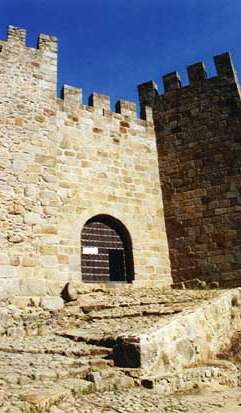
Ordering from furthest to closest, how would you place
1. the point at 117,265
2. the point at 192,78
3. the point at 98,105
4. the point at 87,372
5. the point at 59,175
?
the point at 192,78 < the point at 98,105 < the point at 117,265 < the point at 59,175 < the point at 87,372

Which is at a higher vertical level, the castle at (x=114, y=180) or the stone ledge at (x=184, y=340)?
the castle at (x=114, y=180)

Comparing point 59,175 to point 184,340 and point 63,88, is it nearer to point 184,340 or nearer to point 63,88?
point 63,88

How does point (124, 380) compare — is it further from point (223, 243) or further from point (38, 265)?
point (223, 243)

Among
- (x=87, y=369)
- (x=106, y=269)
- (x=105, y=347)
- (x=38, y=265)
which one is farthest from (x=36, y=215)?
(x=87, y=369)

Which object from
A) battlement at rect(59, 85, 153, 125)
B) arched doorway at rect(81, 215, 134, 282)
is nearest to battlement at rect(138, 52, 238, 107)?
battlement at rect(59, 85, 153, 125)

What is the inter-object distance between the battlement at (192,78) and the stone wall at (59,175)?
3.10 feet

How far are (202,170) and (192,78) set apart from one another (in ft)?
9.25

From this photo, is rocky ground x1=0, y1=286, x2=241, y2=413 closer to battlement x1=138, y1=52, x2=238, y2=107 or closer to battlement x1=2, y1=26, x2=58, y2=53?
battlement x1=2, y1=26, x2=58, y2=53

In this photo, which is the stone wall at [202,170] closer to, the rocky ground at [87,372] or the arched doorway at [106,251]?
the arched doorway at [106,251]

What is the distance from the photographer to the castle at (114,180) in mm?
7008

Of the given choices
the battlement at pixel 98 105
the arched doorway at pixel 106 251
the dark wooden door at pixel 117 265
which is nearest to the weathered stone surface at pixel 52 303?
the arched doorway at pixel 106 251

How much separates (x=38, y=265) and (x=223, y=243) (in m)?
4.58

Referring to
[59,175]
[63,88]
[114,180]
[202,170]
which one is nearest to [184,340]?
[59,175]

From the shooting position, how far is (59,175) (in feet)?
27.9
